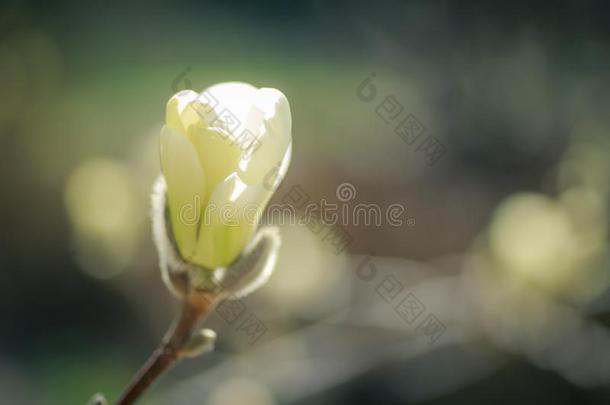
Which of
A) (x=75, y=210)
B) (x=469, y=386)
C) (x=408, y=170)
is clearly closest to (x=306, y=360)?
(x=469, y=386)

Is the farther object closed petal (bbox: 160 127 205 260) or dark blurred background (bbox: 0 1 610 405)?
dark blurred background (bbox: 0 1 610 405)

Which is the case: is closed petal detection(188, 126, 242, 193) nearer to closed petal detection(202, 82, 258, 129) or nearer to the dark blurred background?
closed petal detection(202, 82, 258, 129)

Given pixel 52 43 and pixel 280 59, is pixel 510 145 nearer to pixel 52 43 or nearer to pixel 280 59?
pixel 280 59

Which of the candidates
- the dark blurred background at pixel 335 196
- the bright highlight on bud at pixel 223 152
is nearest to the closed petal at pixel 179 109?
the bright highlight on bud at pixel 223 152

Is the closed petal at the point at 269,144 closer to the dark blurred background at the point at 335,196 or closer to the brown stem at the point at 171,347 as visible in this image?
the brown stem at the point at 171,347

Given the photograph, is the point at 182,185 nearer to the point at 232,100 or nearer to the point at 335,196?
the point at 232,100

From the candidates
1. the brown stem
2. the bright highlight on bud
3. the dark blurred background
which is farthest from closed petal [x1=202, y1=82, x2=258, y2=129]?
the dark blurred background
